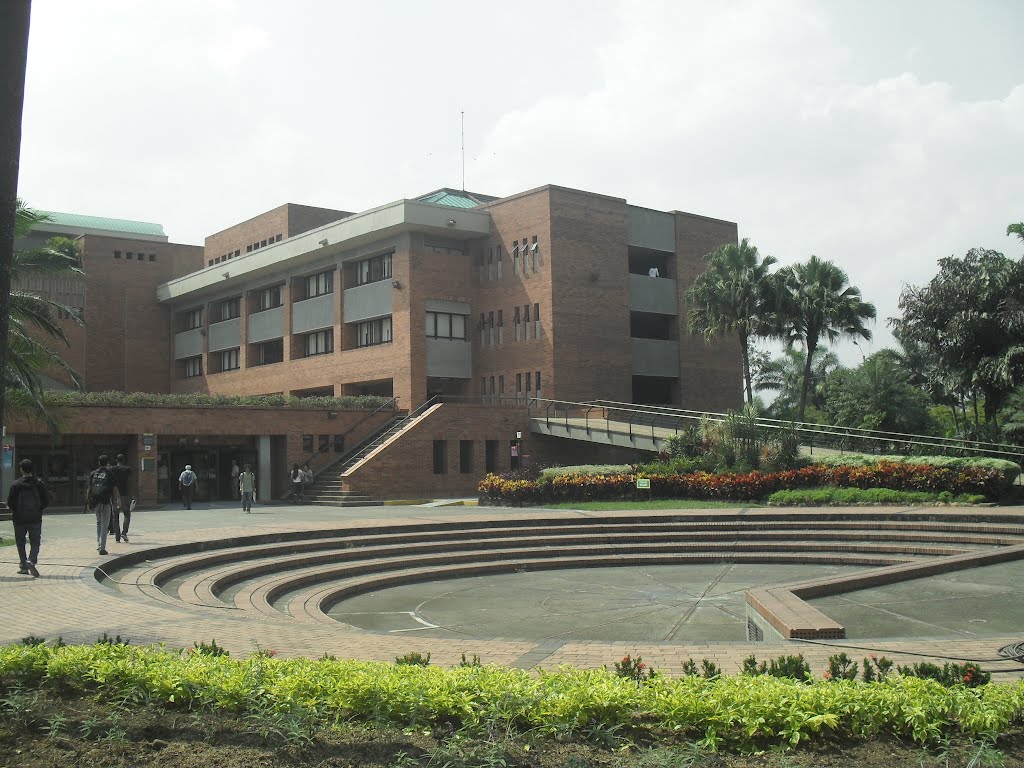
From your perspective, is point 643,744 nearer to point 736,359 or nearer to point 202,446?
point 202,446

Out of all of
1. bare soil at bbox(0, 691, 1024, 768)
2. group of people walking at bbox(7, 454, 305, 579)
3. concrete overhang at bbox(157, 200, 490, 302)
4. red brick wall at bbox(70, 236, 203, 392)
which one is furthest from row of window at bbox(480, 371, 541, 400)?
bare soil at bbox(0, 691, 1024, 768)

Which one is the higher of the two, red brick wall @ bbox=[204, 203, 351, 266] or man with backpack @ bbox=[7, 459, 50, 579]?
red brick wall @ bbox=[204, 203, 351, 266]

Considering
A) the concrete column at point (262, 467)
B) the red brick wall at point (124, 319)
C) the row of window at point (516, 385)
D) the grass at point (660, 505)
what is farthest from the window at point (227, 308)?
the grass at point (660, 505)

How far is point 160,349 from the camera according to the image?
60750 millimetres

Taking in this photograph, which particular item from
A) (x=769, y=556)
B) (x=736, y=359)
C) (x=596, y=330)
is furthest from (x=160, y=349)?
(x=769, y=556)

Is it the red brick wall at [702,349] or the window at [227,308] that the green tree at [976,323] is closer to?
the red brick wall at [702,349]

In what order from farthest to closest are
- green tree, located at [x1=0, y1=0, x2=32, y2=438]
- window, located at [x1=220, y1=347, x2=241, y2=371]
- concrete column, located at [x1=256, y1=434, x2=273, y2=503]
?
window, located at [x1=220, y1=347, x2=241, y2=371]
concrete column, located at [x1=256, y1=434, x2=273, y2=503]
green tree, located at [x1=0, y1=0, x2=32, y2=438]

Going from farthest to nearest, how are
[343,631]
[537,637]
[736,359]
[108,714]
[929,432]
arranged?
[736,359], [929,432], [537,637], [343,631], [108,714]

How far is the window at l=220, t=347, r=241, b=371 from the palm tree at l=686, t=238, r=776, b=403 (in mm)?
27660

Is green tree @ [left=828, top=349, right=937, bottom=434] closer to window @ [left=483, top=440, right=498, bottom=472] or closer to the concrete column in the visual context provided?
window @ [left=483, top=440, right=498, bottom=472]

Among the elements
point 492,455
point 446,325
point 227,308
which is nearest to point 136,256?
point 227,308

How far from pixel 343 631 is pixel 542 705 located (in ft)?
15.7

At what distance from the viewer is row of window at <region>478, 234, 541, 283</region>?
140ft

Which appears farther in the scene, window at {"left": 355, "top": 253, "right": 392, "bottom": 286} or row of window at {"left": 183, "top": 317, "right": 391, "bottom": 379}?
row of window at {"left": 183, "top": 317, "right": 391, "bottom": 379}
